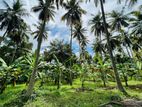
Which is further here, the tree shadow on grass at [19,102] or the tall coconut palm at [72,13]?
the tall coconut palm at [72,13]

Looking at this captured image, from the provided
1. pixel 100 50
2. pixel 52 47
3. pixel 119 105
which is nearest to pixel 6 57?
pixel 52 47

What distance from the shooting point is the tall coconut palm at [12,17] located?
4031cm

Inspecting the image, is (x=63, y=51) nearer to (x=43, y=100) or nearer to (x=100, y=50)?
(x=100, y=50)

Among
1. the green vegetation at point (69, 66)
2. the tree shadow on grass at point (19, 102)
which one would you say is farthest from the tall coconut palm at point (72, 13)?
the tree shadow on grass at point (19, 102)

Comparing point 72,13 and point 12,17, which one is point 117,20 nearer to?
point 72,13

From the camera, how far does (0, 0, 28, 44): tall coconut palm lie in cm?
4031

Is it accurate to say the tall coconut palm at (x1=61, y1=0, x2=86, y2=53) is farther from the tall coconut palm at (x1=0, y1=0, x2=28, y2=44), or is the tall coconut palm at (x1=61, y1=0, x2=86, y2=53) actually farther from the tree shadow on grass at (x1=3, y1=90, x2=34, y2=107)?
the tree shadow on grass at (x1=3, y1=90, x2=34, y2=107)

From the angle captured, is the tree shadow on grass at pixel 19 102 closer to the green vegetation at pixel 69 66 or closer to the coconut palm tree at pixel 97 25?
the green vegetation at pixel 69 66

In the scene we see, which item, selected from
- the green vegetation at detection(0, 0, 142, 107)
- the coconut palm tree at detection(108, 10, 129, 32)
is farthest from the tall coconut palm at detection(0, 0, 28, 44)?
the coconut palm tree at detection(108, 10, 129, 32)

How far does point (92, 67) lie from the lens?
4047 centimetres

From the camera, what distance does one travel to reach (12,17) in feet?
134

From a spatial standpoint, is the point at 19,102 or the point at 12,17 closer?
the point at 19,102

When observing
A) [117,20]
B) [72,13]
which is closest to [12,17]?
[72,13]

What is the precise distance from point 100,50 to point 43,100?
40319mm
